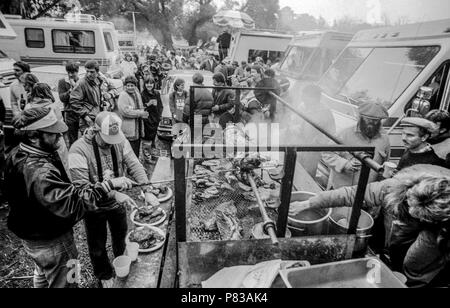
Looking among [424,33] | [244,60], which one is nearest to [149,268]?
[424,33]

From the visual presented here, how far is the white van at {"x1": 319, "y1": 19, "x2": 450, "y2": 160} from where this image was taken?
446 cm

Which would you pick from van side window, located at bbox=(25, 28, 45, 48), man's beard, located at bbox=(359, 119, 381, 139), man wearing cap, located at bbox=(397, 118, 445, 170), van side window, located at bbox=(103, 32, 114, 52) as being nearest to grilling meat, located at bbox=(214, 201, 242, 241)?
man's beard, located at bbox=(359, 119, 381, 139)

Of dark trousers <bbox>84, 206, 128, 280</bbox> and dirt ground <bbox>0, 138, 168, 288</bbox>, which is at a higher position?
dark trousers <bbox>84, 206, 128, 280</bbox>

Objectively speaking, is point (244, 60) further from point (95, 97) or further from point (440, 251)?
point (440, 251)

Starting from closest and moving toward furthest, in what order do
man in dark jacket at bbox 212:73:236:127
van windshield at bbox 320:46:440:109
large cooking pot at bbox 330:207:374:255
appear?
large cooking pot at bbox 330:207:374:255, van windshield at bbox 320:46:440:109, man in dark jacket at bbox 212:73:236:127

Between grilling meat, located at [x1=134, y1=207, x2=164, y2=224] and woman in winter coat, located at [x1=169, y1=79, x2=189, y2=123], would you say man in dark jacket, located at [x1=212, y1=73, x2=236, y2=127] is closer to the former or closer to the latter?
woman in winter coat, located at [x1=169, y1=79, x2=189, y2=123]

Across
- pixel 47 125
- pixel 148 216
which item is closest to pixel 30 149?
pixel 47 125

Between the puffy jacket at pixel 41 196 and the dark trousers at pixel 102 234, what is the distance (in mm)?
564

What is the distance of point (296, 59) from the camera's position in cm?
1041

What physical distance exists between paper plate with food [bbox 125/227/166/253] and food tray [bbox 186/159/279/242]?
0.36 m

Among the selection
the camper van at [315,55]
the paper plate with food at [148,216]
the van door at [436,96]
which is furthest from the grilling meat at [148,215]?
the camper van at [315,55]

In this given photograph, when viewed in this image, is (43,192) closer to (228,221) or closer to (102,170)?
(102,170)

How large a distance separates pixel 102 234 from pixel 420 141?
395 centimetres
